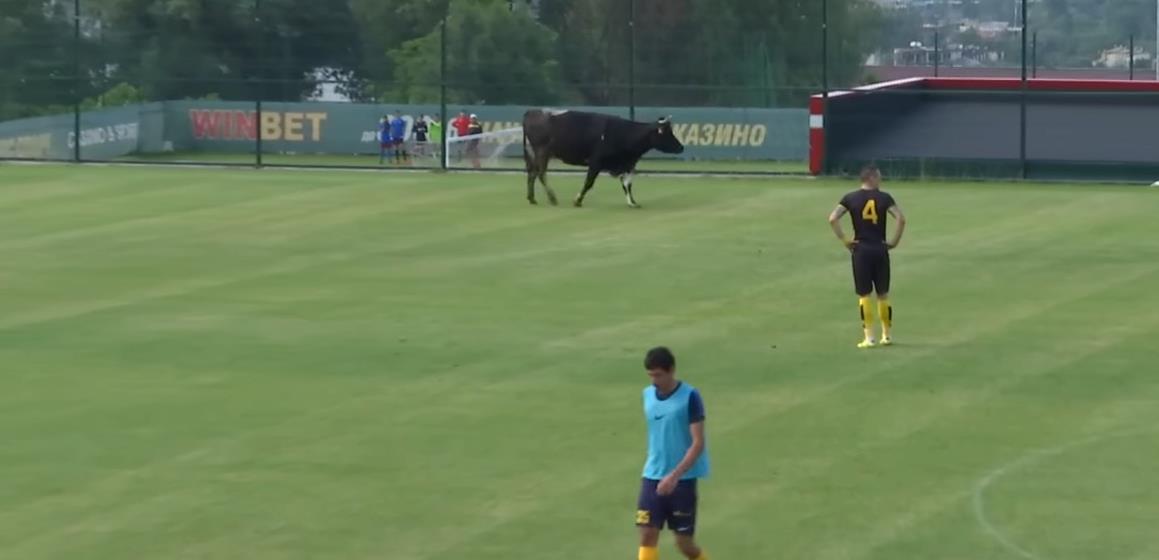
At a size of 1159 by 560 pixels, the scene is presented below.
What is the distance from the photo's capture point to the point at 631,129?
3594 cm

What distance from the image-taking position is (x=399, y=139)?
4566 centimetres

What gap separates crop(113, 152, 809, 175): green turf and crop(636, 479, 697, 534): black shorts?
30851 mm

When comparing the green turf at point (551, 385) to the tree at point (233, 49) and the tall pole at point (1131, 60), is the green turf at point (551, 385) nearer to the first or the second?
the tree at point (233, 49)

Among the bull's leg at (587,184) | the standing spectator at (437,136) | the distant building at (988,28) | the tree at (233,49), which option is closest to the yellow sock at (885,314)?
the bull's leg at (587,184)

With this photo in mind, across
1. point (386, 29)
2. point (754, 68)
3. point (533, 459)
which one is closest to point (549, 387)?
point (533, 459)

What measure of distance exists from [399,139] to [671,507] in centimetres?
3478

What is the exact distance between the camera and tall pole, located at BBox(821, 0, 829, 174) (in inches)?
1626

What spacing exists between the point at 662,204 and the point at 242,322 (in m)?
14.0

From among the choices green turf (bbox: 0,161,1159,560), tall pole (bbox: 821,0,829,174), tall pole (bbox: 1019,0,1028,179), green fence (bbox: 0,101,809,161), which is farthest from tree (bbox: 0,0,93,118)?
tall pole (bbox: 1019,0,1028,179)

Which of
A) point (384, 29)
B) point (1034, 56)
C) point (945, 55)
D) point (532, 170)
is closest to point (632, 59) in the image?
point (384, 29)

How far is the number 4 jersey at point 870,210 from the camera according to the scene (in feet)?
66.2

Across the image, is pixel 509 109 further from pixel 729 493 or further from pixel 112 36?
pixel 729 493

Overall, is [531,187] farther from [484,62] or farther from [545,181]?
[484,62]

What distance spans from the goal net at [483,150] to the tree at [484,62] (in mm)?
1440
